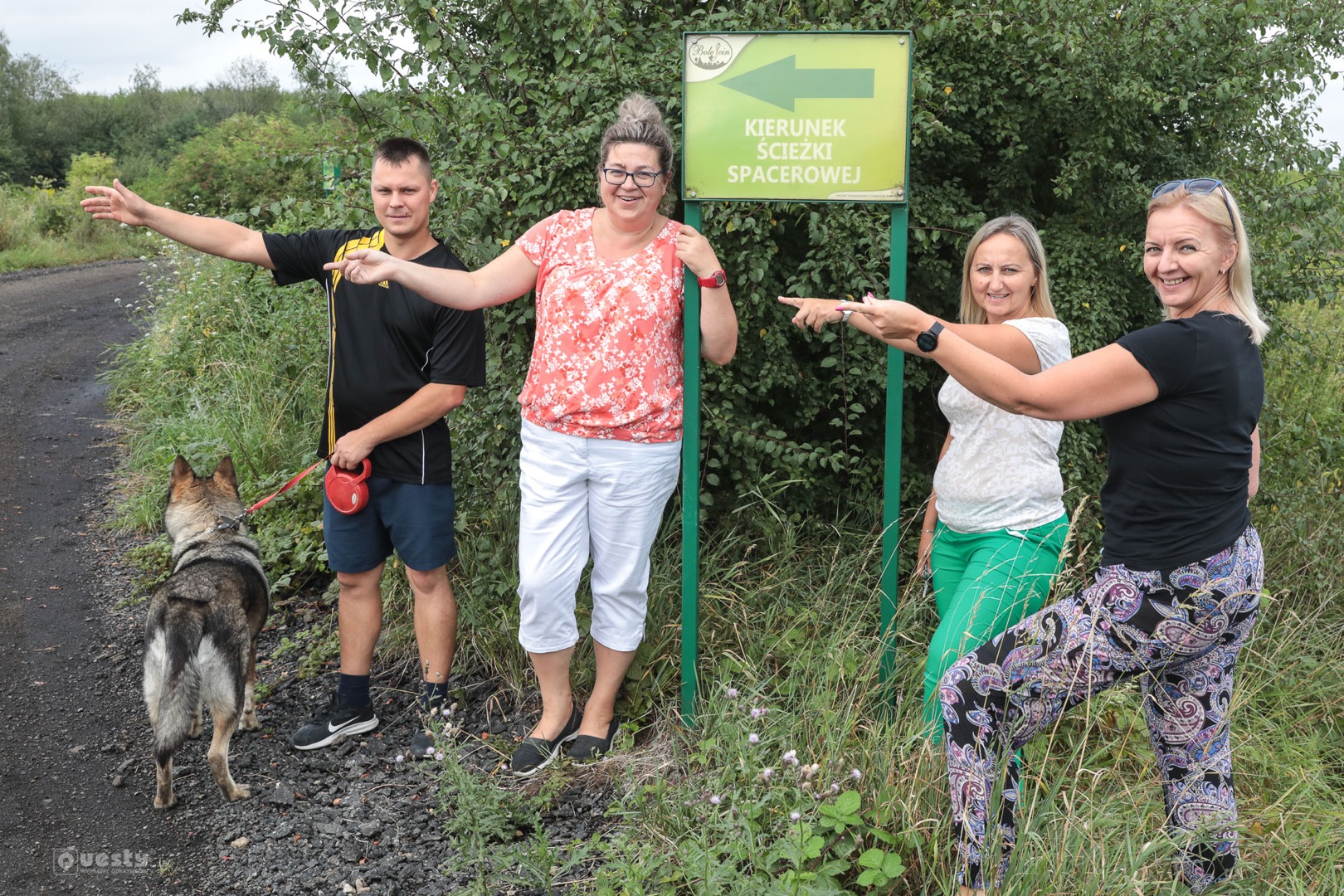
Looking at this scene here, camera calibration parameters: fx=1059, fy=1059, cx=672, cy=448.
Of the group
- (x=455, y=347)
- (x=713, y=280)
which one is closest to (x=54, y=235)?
(x=455, y=347)

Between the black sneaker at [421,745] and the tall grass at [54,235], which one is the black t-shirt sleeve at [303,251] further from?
the tall grass at [54,235]

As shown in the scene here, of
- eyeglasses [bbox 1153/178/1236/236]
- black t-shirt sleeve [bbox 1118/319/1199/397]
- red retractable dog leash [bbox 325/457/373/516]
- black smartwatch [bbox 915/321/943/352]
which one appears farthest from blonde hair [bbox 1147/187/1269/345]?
red retractable dog leash [bbox 325/457/373/516]

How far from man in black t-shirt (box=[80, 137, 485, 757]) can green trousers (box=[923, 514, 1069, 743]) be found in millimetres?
1860

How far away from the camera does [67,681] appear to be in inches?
187

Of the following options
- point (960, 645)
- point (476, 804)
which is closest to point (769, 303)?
point (960, 645)

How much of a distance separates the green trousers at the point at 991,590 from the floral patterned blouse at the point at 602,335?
1.12m

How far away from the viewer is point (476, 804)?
10.5 feet

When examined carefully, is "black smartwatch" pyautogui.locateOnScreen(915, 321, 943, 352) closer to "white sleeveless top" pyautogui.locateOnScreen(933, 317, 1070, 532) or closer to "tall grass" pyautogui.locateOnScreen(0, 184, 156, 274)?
"white sleeveless top" pyautogui.locateOnScreen(933, 317, 1070, 532)

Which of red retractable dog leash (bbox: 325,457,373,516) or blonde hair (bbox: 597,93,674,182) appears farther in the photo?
red retractable dog leash (bbox: 325,457,373,516)

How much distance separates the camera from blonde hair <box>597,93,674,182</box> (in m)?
3.42

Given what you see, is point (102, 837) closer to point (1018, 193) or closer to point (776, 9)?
point (776, 9)

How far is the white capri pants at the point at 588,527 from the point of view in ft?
11.7

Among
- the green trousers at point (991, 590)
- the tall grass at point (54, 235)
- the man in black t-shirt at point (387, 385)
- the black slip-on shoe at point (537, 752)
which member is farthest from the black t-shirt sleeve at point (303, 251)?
the tall grass at point (54, 235)
